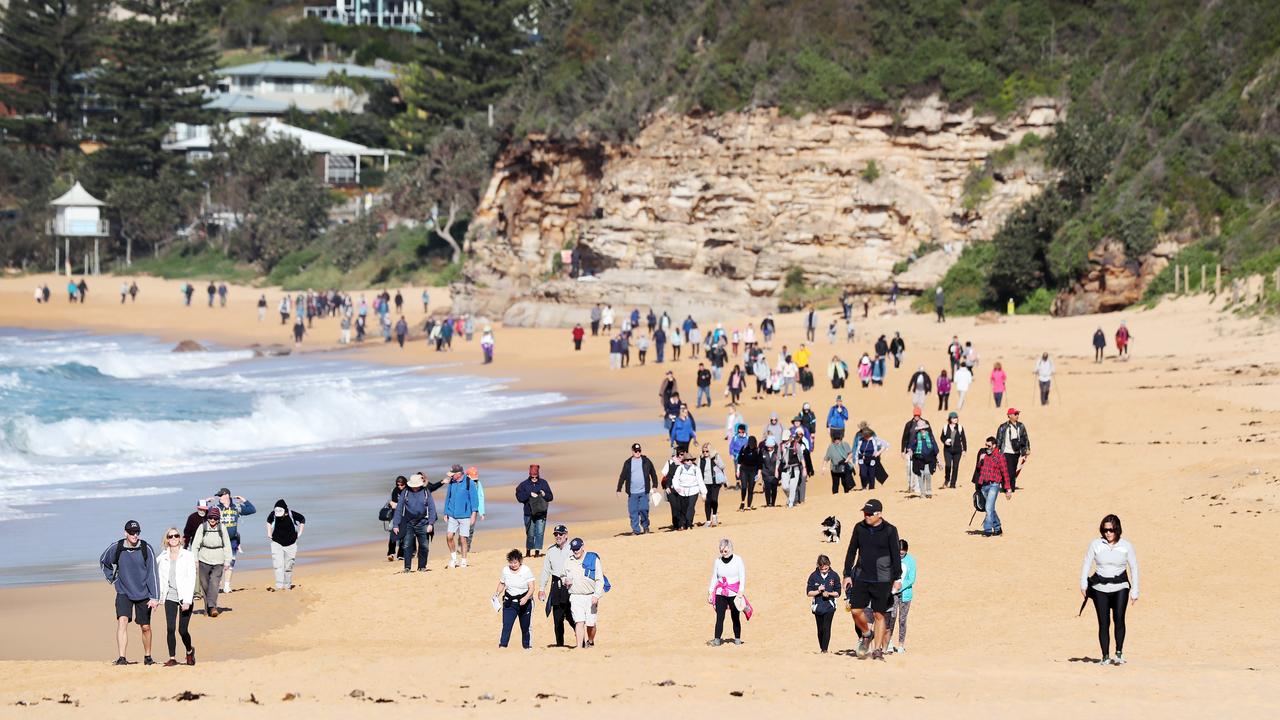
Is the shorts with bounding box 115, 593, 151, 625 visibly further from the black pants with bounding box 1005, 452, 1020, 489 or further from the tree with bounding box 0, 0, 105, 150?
the tree with bounding box 0, 0, 105, 150

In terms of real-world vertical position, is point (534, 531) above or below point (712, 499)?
below

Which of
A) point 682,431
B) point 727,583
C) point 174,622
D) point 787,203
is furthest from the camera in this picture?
point 787,203

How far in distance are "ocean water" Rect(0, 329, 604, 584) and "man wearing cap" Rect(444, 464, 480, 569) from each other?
2934 millimetres

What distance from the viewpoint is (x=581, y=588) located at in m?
14.1

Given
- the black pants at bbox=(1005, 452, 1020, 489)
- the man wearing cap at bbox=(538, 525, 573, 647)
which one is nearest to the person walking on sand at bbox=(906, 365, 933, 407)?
the black pants at bbox=(1005, 452, 1020, 489)

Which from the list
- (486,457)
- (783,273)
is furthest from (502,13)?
(486,457)

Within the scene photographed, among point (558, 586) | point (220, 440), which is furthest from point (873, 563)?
point (220, 440)

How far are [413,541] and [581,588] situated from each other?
15.7 feet

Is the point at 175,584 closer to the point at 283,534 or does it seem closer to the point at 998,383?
the point at 283,534

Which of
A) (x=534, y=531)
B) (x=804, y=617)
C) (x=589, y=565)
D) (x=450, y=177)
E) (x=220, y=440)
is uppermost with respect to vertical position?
(x=450, y=177)

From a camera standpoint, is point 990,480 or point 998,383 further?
point 998,383

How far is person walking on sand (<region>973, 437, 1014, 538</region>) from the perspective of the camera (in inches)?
741

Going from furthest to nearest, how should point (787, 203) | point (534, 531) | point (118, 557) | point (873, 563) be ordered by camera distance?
point (787, 203) → point (534, 531) → point (118, 557) → point (873, 563)

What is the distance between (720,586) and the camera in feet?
46.4
